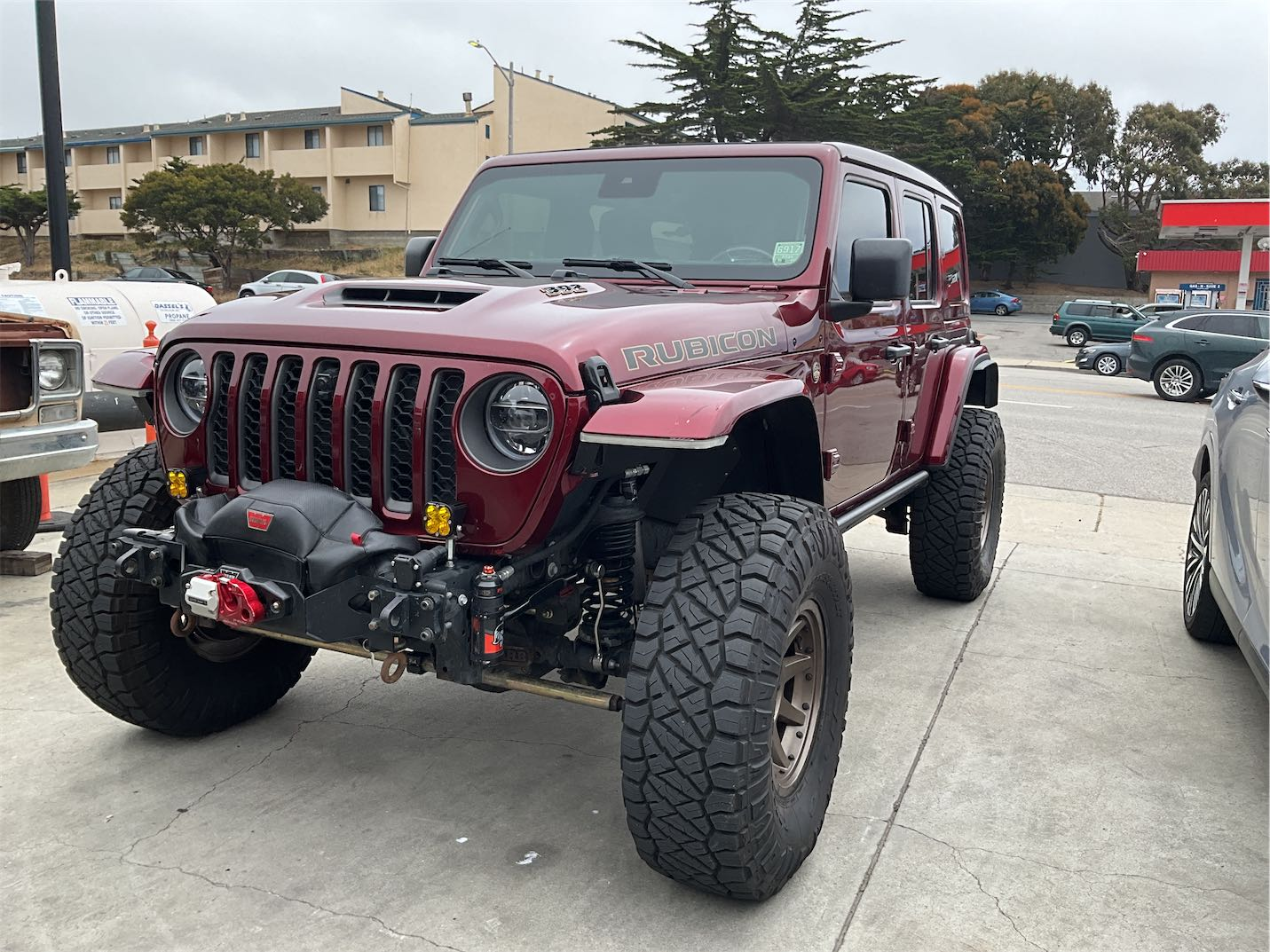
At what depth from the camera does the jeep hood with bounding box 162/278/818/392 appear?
284cm

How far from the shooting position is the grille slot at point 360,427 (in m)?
2.92

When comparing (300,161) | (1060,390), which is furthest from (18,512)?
(300,161)

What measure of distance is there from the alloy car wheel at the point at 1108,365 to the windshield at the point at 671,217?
22173 mm

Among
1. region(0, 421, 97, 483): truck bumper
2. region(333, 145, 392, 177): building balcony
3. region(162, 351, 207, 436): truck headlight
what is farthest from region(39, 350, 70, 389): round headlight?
region(333, 145, 392, 177): building balcony

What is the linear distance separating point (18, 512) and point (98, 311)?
297cm

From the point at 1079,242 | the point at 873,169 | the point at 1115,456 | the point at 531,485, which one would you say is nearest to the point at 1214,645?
the point at 873,169

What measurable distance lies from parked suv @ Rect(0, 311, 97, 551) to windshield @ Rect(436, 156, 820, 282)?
219cm

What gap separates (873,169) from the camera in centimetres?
457

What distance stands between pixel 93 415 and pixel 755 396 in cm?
655

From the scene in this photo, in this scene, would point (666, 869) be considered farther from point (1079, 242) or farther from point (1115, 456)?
point (1079, 242)

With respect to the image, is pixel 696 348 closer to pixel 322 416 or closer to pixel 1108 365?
pixel 322 416

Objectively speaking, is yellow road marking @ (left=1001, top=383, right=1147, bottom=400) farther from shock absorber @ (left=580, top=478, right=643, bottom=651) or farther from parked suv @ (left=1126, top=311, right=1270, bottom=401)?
shock absorber @ (left=580, top=478, right=643, bottom=651)

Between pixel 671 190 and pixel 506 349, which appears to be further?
pixel 671 190

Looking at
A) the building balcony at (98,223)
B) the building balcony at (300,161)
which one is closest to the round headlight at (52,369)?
the building balcony at (300,161)
